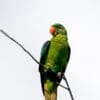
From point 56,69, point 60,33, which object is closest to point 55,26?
point 60,33

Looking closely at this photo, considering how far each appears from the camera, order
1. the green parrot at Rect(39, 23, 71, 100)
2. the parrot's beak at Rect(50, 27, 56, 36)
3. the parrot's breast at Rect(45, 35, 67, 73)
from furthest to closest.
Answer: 1. the parrot's beak at Rect(50, 27, 56, 36)
2. the parrot's breast at Rect(45, 35, 67, 73)
3. the green parrot at Rect(39, 23, 71, 100)

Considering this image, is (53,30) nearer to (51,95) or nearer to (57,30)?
(57,30)

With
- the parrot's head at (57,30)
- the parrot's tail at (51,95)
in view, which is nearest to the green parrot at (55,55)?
the parrot's head at (57,30)

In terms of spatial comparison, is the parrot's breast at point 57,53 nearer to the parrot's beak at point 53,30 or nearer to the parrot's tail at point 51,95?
the parrot's beak at point 53,30

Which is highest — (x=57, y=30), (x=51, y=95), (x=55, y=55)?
(x=57, y=30)

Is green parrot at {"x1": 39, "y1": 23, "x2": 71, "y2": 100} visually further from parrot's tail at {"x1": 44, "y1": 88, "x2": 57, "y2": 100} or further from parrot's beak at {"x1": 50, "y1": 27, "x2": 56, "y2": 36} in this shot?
parrot's tail at {"x1": 44, "y1": 88, "x2": 57, "y2": 100}

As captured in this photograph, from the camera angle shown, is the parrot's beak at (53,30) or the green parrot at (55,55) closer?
the green parrot at (55,55)

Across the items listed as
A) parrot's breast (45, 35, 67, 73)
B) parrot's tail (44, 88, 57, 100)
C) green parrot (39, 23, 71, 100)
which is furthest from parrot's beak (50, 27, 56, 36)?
parrot's tail (44, 88, 57, 100)

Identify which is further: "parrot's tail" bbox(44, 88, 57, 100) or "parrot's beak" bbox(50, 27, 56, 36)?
"parrot's beak" bbox(50, 27, 56, 36)

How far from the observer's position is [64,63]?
895 cm

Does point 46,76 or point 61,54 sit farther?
point 61,54

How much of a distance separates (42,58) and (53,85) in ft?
4.47

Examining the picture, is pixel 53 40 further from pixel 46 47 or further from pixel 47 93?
pixel 47 93

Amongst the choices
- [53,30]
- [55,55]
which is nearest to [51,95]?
[55,55]
